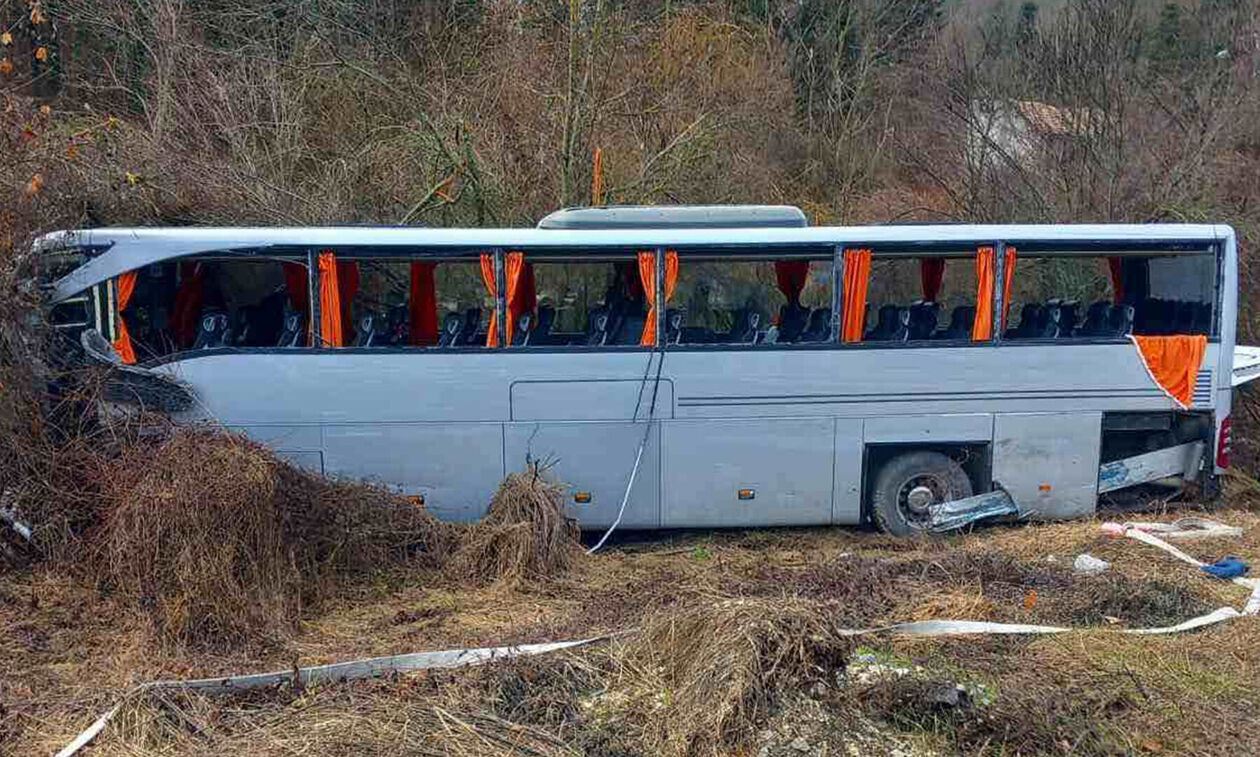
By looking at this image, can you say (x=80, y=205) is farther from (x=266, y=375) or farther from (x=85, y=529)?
(x=85, y=529)

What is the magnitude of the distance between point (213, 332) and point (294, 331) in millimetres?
716

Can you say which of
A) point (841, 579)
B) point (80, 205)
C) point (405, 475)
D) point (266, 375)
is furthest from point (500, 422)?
point (80, 205)

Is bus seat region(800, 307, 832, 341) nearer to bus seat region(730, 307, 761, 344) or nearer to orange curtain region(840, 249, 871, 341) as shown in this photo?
orange curtain region(840, 249, 871, 341)

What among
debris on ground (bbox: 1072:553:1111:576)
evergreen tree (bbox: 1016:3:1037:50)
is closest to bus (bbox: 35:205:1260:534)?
debris on ground (bbox: 1072:553:1111:576)

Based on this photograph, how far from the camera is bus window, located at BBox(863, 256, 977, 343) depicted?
9.98m

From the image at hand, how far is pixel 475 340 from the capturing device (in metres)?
10.1

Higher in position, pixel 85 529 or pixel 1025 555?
pixel 85 529

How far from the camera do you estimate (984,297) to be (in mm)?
9438

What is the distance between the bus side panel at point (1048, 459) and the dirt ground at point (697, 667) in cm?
142

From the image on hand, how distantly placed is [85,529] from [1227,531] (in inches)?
365

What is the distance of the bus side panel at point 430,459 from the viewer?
8.94m

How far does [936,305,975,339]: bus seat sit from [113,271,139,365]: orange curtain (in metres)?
7.21

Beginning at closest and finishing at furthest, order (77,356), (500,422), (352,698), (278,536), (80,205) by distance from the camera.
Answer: (352,698)
(278,536)
(77,356)
(500,422)
(80,205)

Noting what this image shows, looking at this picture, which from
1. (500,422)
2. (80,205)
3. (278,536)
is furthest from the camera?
(80,205)
